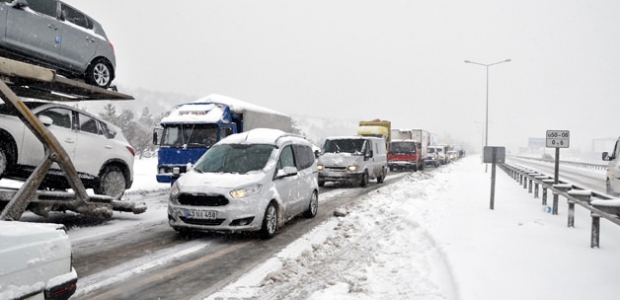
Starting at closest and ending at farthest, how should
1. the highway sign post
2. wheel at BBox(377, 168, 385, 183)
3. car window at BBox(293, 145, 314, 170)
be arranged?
car window at BBox(293, 145, 314, 170)
the highway sign post
wheel at BBox(377, 168, 385, 183)

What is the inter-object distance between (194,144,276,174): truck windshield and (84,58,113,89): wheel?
2507 mm

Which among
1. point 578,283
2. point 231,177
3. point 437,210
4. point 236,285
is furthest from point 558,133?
point 236,285

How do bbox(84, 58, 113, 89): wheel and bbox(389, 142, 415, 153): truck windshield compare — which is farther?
bbox(389, 142, 415, 153): truck windshield

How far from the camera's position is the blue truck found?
1291 centimetres

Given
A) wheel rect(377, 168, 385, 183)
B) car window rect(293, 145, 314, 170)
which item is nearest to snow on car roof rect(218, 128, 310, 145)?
car window rect(293, 145, 314, 170)

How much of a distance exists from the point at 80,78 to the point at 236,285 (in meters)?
5.58

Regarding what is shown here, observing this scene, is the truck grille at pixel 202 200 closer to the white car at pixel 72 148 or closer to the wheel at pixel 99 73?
the white car at pixel 72 148

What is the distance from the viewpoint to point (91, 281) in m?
4.85

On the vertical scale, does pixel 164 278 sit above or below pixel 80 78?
below

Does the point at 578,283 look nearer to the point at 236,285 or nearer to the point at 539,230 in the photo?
the point at 539,230

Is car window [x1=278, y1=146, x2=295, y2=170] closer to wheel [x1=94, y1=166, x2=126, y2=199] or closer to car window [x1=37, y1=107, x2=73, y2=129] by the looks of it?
wheel [x1=94, y1=166, x2=126, y2=199]

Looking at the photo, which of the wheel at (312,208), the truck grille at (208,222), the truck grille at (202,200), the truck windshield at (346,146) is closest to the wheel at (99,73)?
the truck grille at (202,200)

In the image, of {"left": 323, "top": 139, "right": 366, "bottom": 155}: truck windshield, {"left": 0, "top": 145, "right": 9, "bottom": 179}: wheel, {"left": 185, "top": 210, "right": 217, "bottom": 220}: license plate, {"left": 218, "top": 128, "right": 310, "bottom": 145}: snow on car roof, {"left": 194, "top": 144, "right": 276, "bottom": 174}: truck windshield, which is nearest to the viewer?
{"left": 0, "top": 145, "right": 9, "bottom": 179}: wheel

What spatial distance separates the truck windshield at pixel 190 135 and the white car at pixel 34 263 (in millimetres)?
10131
